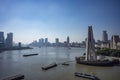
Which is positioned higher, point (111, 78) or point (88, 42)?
point (88, 42)

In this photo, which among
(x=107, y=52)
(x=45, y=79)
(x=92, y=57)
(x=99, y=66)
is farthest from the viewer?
(x=107, y=52)

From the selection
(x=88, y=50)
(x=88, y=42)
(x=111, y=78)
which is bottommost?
(x=111, y=78)

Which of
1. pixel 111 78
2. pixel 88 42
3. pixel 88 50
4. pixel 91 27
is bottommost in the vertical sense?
pixel 111 78

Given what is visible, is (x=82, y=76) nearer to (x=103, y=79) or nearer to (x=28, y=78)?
(x=103, y=79)

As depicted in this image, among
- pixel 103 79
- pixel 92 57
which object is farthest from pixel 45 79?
pixel 92 57

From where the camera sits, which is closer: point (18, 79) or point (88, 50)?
point (18, 79)

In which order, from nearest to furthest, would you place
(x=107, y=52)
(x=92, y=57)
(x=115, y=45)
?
(x=92, y=57) → (x=107, y=52) → (x=115, y=45)

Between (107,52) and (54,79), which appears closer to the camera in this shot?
(54,79)

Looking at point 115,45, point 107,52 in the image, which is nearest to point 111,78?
point 107,52

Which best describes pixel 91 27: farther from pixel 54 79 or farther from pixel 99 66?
pixel 54 79
